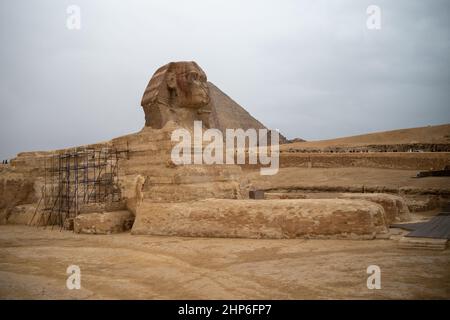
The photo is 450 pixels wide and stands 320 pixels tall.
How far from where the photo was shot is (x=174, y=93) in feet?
33.3

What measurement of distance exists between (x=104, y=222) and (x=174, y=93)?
146 inches

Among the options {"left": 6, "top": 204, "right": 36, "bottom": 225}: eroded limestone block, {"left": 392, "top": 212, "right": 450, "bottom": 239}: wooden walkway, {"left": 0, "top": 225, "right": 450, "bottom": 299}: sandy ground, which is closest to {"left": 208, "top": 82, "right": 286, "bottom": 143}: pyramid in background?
{"left": 6, "top": 204, "right": 36, "bottom": 225}: eroded limestone block

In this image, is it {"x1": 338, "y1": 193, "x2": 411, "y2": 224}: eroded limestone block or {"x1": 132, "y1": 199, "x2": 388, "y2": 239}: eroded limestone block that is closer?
{"x1": 132, "y1": 199, "x2": 388, "y2": 239}: eroded limestone block

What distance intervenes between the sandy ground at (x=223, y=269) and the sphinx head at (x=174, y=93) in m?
3.46

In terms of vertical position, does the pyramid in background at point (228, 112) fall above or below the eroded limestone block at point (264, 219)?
above

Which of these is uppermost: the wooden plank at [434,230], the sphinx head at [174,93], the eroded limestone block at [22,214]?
the sphinx head at [174,93]

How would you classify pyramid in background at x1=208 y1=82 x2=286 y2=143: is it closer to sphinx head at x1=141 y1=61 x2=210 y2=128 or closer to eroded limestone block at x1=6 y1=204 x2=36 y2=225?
sphinx head at x1=141 y1=61 x2=210 y2=128

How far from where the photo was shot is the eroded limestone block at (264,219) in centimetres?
690

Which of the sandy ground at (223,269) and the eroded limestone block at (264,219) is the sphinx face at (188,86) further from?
the sandy ground at (223,269)

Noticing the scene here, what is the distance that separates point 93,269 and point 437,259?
4.94m

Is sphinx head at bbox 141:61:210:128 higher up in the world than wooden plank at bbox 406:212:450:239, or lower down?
higher up

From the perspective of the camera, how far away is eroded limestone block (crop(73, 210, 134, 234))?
914 cm

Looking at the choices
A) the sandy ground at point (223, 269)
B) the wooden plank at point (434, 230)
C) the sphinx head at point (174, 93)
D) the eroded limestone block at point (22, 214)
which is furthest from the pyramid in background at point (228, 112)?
the sandy ground at point (223, 269)

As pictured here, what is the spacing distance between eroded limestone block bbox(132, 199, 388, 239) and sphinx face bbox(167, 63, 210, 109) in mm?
2895
